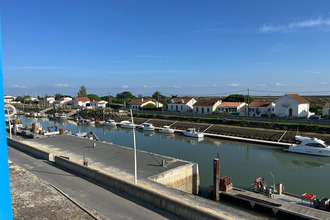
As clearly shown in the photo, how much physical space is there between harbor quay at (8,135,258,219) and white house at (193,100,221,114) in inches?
1713

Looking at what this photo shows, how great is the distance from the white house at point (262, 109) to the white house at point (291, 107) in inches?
130

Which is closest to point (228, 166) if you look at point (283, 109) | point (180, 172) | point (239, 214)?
point (180, 172)

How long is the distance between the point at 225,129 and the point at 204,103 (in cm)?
2275

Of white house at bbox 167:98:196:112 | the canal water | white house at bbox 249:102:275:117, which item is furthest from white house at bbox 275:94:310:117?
white house at bbox 167:98:196:112

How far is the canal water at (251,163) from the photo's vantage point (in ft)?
76.3

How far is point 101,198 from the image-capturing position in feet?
44.6

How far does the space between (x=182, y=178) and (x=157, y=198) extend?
24.7 ft

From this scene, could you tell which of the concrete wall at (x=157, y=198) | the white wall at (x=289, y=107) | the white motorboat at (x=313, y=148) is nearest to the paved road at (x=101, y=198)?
the concrete wall at (x=157, y=198)

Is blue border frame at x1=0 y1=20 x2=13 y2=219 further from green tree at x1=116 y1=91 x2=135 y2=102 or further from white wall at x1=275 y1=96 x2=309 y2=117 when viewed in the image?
green tree at x1=116 y1=91 x2=135 y2=102

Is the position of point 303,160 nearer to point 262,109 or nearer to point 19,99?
point 262,109

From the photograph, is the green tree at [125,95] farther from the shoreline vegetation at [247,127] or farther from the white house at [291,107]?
the white house at [291,107]

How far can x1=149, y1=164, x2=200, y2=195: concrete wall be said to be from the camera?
18406 mm

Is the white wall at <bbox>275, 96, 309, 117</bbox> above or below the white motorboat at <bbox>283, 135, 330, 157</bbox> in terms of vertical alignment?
above

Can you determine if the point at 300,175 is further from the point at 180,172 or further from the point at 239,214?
the point at 239,214
